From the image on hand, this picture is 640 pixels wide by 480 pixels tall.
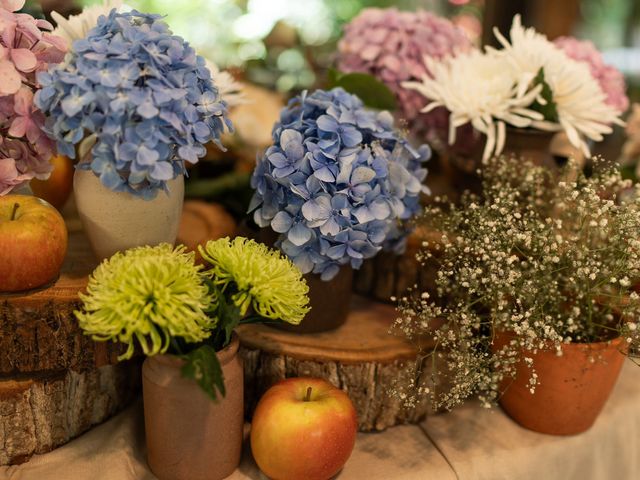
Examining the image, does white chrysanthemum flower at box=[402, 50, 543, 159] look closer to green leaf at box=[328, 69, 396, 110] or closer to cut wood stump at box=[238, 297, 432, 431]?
green leaf at box=[328, 69, 396, 110]

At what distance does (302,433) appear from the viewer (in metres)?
0.78

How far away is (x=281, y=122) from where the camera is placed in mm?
937

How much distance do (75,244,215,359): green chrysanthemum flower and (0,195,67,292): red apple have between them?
0.11 m

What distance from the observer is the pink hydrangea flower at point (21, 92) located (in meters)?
0.79

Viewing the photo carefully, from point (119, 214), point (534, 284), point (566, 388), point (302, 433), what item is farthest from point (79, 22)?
point (566, 388)

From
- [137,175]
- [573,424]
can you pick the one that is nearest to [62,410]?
[137,175]

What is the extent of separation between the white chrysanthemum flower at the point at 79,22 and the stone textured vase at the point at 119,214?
0.65ft

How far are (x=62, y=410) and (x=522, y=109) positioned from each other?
0.89m

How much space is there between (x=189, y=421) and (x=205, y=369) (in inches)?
4.7

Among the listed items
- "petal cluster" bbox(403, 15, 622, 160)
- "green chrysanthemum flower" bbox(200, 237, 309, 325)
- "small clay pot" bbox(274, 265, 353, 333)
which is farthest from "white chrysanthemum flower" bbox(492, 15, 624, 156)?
"green chrysanthemum flower" bbox(200, 237, 309, 325)

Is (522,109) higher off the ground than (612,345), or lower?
higher

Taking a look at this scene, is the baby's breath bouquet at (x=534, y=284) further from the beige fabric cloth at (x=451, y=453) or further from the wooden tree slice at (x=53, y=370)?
the wooden tree slice at (x=53, y=370)

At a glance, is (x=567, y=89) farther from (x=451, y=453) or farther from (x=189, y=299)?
(x=189, y=299)

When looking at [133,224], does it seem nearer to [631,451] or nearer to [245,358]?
[245,358]
